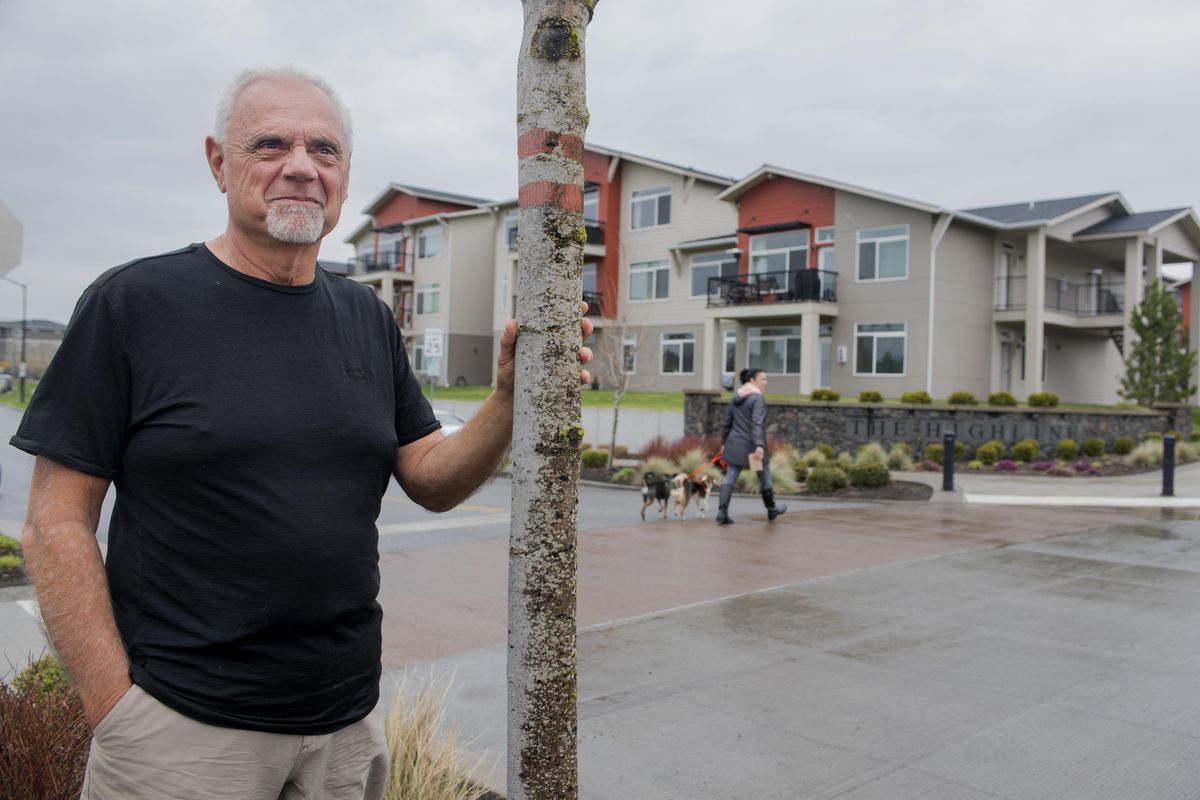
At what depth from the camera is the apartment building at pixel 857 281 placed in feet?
97.9

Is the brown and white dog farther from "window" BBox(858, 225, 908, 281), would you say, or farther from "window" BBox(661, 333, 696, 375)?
"window" BBox(661, 333, 696, 375)

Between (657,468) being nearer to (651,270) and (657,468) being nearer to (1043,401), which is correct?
(1043,401)

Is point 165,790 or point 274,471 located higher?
point 274,471

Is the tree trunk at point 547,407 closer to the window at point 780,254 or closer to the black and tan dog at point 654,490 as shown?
the black and tan dog at point 654,490

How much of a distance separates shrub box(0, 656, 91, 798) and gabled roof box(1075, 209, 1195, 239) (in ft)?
111

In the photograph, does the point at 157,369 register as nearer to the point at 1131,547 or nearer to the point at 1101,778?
the point at 1101,778

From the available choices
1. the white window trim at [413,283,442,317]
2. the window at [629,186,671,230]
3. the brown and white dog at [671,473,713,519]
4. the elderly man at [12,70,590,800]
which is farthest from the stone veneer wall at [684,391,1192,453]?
the white window trim at [413,283,442,317]

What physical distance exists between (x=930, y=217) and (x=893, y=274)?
2021mm

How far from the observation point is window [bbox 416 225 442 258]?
4850 cm

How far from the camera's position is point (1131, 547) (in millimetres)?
10922

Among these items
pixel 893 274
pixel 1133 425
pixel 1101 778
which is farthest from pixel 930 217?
pixel 1101 778

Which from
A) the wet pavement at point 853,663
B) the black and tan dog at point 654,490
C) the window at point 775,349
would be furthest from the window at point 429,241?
the wet pavement at point 853,663

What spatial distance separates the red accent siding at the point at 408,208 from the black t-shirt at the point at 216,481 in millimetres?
49036

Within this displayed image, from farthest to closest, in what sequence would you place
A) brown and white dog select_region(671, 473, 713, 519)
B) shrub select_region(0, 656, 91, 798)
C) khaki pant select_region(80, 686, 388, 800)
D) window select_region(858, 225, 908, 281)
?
window select_region(858, 225, 908, 281) < brown and white dog select_region(671, 473, 713, 519) < shrub select_region(0, 656, 91, 798) < khaki pant select_region(80, 686, 388, 800)
